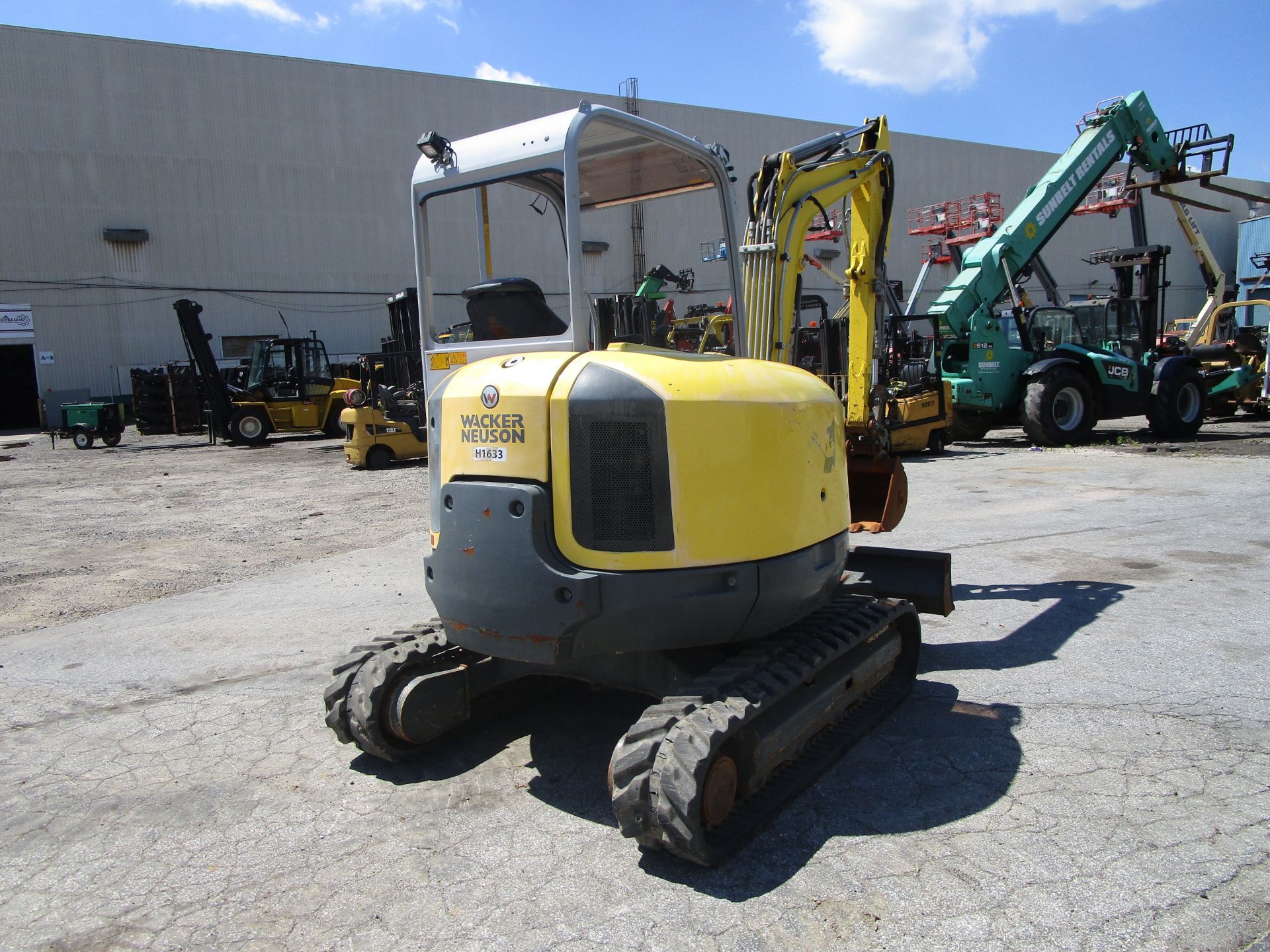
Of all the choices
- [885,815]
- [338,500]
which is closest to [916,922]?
[885,815]

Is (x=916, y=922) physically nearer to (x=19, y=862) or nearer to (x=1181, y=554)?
Answer: (x=19, y=862)

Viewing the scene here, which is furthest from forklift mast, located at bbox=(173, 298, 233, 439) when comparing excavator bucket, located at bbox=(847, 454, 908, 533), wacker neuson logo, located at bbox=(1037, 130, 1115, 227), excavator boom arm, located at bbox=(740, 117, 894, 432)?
excavator bucket, located at bbox=(847, 454, 908, 533)

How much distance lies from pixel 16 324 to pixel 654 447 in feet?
120

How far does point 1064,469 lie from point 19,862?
12.9 m

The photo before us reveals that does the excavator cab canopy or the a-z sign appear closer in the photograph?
the excavator cab canopy

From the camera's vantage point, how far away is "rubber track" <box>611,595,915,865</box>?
9.41 feet

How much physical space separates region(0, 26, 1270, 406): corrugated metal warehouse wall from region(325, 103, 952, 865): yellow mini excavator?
25.2 m

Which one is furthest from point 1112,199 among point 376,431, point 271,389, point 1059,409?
point 271,389

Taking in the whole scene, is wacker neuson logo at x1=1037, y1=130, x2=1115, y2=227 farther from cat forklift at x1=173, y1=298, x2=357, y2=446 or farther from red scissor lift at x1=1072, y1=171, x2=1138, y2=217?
cat forklift at x1=173, y1=298, x2=357, y2=446

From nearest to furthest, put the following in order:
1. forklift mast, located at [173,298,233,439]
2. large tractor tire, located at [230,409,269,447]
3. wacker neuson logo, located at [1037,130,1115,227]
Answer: wacker neuson logo, located at [1037,130,1115,227], large tractor tire, located at [230,409,269,447], forklift mast, located at [173,298,233,439]

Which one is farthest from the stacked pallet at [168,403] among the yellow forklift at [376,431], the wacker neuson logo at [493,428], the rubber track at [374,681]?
the wacker neuson logo at [493,428]

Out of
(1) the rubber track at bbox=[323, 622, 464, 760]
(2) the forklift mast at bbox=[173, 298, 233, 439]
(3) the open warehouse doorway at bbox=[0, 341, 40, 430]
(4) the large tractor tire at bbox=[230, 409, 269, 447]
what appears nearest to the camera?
(1) the rubber track at bbox=[323, 622, 464, 760]

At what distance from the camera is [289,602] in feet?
22.8

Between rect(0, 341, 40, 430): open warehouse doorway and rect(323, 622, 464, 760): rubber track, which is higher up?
rect(0, 341, 40, 430): open warehouse doorway
